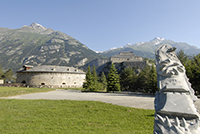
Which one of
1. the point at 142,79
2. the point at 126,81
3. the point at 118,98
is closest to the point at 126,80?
the point at 126,81

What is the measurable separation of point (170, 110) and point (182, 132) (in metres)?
0.40

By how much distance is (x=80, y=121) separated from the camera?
26.6 ft

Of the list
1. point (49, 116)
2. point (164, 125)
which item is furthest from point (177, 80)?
point (49, 116)

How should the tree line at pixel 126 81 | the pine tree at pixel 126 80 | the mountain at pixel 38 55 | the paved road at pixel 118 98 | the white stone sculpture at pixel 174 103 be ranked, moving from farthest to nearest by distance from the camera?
the mountain at pixel 38 55 → the pine tree at pixel 126 80 → the tree line at pixel 126 81 → the paved road at pixel 118 98 → the white stone sculpture at pixel 174 103

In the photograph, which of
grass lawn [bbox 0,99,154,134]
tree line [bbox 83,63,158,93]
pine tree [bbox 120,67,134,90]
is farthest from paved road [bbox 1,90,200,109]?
pine tree [bbox 120,67,134,90]

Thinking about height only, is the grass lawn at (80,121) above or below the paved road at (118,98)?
below

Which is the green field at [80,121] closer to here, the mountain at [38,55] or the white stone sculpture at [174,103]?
the white stone sculpture at [174,103]

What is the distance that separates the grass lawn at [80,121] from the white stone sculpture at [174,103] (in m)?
4.43

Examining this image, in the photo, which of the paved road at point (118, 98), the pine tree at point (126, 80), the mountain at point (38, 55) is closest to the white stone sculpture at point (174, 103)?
the paved road at point (118, 98)

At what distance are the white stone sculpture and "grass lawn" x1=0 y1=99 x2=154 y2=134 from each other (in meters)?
4.43

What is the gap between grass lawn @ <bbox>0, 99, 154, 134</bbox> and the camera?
6685 mm

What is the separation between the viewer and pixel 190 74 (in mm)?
17297

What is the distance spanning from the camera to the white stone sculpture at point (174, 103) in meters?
2.40

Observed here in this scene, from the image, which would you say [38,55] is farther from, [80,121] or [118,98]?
[80,121]
